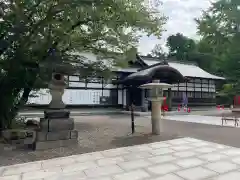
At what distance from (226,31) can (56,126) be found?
1871cm

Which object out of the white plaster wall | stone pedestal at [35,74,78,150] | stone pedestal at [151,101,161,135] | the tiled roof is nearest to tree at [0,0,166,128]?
stone pedestal at [35,74,78,150]

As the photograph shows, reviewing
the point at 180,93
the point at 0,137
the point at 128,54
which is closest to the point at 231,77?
the point at 180,93

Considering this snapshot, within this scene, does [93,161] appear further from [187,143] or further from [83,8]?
[83,8]

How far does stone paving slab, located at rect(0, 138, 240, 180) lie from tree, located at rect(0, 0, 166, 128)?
261 centimetres

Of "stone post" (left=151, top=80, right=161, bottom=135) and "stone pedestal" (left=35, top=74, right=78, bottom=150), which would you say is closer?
"stone pedestal" (left=35, top=74, right=78, bottom=150)

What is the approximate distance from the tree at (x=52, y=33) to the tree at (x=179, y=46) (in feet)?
92.5

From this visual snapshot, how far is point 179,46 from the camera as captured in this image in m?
36.4

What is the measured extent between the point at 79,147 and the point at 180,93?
14619mm

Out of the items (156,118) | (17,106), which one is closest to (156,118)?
(156,118)

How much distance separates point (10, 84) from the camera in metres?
5.81

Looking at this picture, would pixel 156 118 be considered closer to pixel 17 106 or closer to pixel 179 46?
pixel 17 106

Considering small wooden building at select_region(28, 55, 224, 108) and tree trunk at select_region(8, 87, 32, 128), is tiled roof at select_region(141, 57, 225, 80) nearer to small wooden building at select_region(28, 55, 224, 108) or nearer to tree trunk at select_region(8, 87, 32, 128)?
small wooden building at select_region(28, 55, 224, 108)

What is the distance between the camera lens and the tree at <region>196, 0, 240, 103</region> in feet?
56.6

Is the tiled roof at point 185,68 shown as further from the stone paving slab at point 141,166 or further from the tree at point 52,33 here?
the stone paving slab at point 141,166
